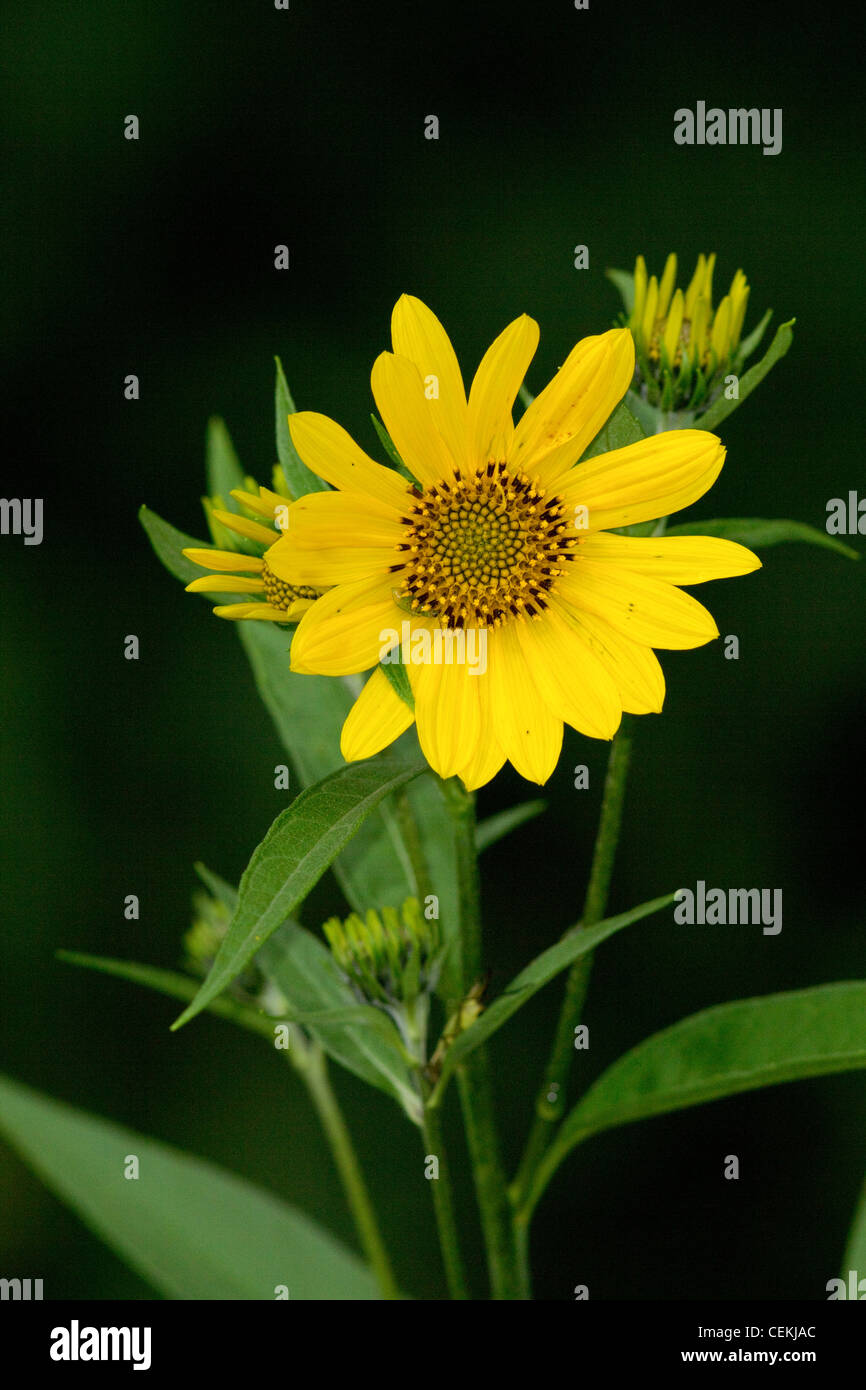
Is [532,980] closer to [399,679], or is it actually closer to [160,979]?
[399,679]

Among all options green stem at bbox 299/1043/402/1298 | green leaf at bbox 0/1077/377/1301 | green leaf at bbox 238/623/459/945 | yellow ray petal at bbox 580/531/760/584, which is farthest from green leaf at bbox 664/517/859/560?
green leaf at bbox 0/1077/377/1301

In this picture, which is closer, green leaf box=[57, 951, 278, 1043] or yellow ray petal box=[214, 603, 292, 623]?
yellow ray petal box=[214, 603, 292, 623]

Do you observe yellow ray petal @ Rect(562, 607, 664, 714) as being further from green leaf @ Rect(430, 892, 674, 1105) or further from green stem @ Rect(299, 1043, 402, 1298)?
green stem @ Rect(299, 1043, 402, 1298)

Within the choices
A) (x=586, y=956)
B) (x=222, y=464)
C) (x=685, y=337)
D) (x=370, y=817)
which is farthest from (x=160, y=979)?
(x=685, y=337)

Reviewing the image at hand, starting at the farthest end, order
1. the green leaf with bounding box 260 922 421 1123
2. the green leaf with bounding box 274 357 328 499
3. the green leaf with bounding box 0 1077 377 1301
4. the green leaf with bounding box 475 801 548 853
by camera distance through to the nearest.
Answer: the green leaf with bounding box 0 1077 377 1301 → the green leaf with bounding box 475 801 548 853 → the green leaf with bounding box 260 922 421 1123 → the green leaf with bounding box 274 357 328 499
